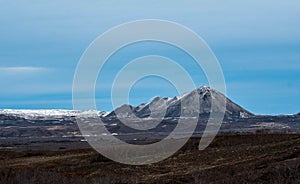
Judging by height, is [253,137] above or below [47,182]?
above

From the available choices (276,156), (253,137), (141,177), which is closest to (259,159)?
(276,156)

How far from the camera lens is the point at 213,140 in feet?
204

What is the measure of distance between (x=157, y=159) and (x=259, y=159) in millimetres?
10832

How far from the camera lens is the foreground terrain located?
126 ft

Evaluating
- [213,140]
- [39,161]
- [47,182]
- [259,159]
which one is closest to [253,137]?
[213,140]

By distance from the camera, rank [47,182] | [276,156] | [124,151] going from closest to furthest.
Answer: [47,182] < [276,156] < [124,151]

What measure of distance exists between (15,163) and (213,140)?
61.1 feet

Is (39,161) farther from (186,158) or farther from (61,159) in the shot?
(186,158)

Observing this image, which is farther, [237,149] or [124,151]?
[124,151]

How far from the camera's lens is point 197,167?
48.2 m

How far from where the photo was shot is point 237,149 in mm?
54375

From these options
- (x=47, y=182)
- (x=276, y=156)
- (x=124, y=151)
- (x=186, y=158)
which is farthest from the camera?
(x=124, y=151)

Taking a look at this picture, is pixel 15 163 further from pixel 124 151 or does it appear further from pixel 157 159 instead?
pixel 157 159

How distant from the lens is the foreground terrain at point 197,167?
126 ft
